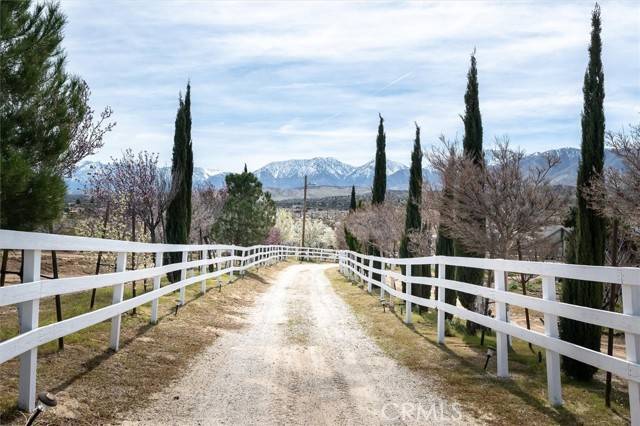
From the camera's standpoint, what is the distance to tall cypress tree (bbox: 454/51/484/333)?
13.4 metres

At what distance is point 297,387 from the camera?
5414mm

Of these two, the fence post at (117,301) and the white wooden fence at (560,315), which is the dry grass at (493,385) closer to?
the white wooden fence at (560,315)

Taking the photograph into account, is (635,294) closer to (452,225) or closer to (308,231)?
(452,225)

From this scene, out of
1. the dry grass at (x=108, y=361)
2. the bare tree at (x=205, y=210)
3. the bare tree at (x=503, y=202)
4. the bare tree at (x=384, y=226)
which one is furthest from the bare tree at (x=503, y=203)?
the bare tree at (x=205, y=210)

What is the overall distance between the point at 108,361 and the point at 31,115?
13.7 ft

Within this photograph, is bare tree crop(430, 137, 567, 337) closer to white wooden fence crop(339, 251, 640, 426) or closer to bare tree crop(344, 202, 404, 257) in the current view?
white wooden fence crop(339, 251, 640, 426)

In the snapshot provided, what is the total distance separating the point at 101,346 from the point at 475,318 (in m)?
4.55

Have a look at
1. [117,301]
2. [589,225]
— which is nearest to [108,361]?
[117,301]

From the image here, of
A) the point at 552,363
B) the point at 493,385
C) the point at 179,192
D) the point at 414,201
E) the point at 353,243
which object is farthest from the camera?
the point at 353,243

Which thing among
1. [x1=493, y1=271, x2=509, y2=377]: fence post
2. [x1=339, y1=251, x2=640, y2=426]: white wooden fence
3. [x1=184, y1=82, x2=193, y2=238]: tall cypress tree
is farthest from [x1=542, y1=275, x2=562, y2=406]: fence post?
[x1=184, y1=82, x2=193, y2=238]: tall cypress tree

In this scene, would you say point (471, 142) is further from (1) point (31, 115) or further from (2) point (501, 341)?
(1) point (31, 115)

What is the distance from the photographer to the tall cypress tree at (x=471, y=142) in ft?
44.1

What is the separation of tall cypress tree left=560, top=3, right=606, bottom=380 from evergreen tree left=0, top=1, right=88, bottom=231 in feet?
23.6

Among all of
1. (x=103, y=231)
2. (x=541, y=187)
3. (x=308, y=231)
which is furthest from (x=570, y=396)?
(x=308, y=231)
